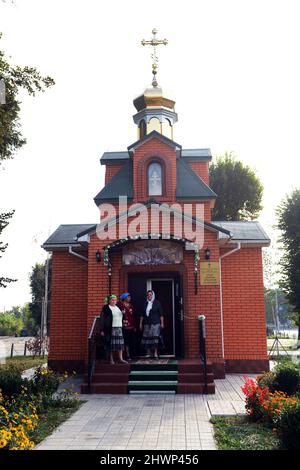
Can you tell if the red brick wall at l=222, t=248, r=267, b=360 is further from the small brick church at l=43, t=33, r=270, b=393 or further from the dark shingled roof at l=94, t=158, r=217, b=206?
the dark shingled roof at l=94, t=158, r=217, b=206

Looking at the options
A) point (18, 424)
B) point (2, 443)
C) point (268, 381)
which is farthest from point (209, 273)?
point (2, 443)

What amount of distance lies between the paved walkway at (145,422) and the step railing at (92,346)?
533mm

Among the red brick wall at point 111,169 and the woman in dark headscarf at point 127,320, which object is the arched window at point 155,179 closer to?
the red brick wall at point 111,169

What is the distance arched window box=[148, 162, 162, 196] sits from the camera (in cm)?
1298

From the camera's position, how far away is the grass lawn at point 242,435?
16.7ft

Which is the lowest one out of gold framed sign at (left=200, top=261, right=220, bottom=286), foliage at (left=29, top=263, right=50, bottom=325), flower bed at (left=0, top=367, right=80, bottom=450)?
Result: flower bed at (left=0, top=367, right=80, bottom=450)

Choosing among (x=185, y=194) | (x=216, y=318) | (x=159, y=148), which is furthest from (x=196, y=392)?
(x=159, y=148)

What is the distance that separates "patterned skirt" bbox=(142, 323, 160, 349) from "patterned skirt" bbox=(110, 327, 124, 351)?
0.89 m

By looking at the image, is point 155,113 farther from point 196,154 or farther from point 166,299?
point 166,299

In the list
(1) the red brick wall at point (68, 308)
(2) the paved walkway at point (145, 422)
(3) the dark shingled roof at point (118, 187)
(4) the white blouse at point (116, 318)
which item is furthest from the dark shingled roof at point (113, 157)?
(2) the paved walkway at point (145, 422)

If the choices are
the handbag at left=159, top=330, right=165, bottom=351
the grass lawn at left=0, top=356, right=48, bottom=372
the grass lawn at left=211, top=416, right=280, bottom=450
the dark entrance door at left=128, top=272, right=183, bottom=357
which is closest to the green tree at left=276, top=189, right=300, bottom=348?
the dark entrance door at left=128, top=272, right=183, bottom=357

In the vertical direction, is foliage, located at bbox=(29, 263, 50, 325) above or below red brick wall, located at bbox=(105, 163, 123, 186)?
below
